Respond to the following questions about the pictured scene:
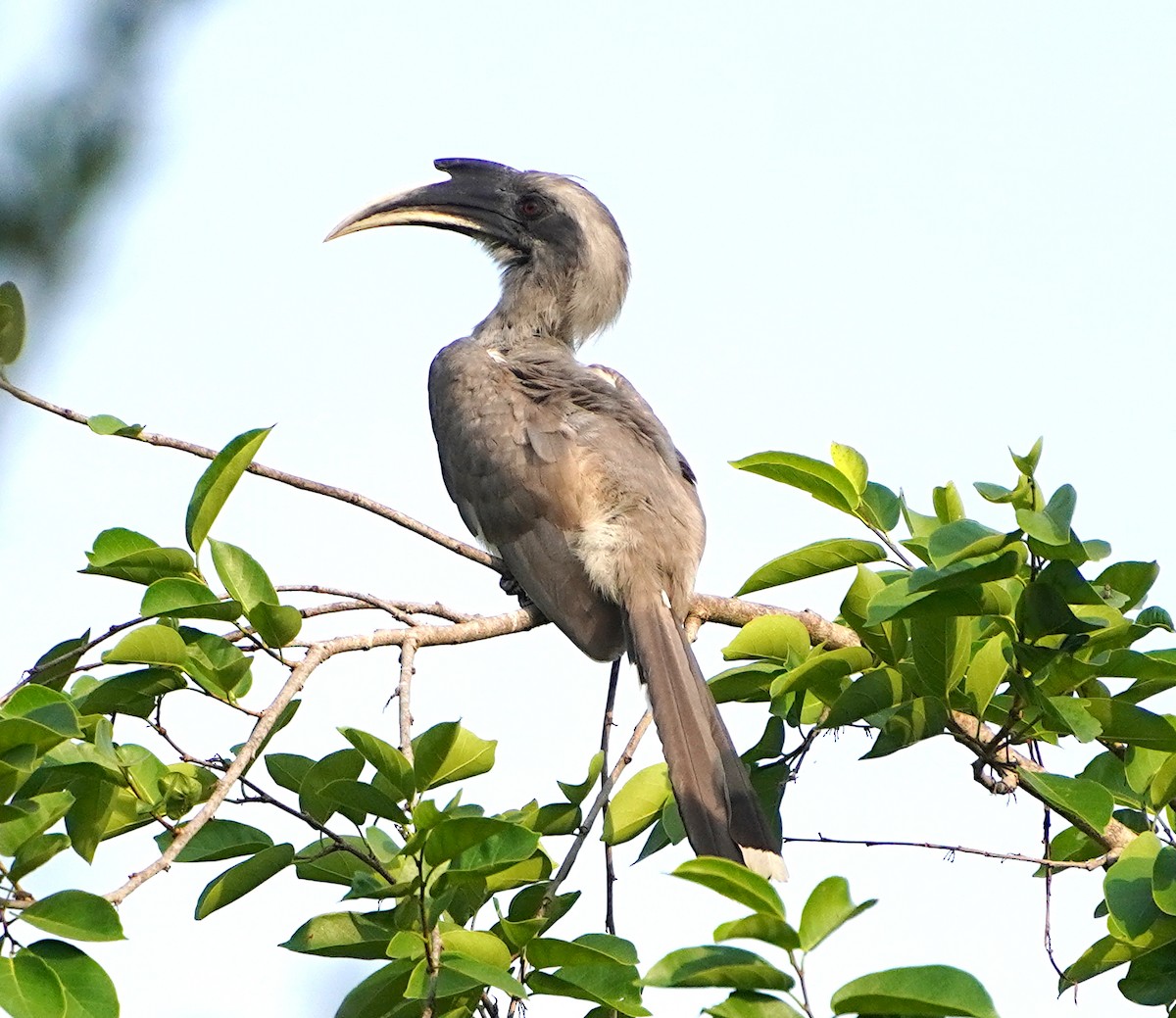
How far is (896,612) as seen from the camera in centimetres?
243

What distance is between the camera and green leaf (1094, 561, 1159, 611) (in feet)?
8.97

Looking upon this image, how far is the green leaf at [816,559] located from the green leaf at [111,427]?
1371mm

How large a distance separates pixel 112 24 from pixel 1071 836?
2846mm

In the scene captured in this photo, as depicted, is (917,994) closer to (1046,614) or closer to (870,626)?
(1046,614)

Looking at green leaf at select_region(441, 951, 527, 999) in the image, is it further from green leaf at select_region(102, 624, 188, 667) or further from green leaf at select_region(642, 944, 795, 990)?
green leaf at select_region(102, 624, 188, 667)

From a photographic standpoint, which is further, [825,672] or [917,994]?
[825,672]

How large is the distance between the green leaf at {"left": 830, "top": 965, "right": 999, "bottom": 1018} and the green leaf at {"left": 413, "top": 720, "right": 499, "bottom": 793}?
91cm

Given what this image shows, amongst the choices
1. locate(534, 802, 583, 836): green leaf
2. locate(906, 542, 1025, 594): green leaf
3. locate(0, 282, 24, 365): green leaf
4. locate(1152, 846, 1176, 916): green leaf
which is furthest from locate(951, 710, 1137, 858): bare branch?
locate(0, 282, 24, 365): green leaf

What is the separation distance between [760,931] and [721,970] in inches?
2.8

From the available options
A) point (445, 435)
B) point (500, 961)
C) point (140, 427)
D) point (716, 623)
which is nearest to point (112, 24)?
point (500, 961)

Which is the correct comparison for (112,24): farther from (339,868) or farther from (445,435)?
(445,435)

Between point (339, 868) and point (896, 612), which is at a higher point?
point (896, 612)

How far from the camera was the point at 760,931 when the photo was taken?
1841mm

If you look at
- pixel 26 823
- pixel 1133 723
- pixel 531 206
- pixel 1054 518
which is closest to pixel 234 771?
pixel 26 823
